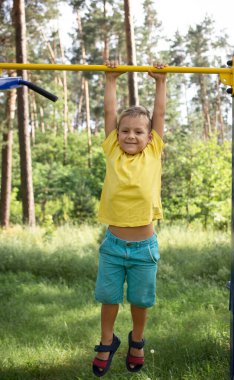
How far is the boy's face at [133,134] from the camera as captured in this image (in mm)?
3197

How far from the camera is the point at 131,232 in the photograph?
326 cm

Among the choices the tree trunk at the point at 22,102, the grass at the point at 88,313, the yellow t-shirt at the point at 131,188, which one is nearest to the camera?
the yellow t-shirt at the point at 131,188

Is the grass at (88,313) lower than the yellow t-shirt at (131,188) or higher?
lower

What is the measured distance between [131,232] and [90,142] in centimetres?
2681

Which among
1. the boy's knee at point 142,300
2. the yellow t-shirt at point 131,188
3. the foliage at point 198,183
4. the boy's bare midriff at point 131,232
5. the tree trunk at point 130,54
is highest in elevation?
the tree trunk at point 130,54

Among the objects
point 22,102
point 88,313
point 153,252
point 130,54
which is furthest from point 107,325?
point 22,102

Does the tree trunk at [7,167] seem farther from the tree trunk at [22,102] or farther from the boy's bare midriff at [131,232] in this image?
the boy's bare midriff at [131,232]

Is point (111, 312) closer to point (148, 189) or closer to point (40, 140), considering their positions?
point (148, 189)

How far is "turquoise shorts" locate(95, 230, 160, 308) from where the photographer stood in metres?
3.21

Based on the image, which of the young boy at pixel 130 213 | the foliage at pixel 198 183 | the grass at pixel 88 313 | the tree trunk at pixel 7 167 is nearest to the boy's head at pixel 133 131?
the young boy at pixel 130 213

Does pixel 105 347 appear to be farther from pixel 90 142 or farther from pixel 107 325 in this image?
pixel 90 142

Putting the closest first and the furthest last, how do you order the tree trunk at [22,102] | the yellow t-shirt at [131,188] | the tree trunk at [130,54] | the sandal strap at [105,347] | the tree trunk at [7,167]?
the yellow t-shirt at [131,188] < the sandal strap at [105,347] < the tree trunk at [130,54] < the tree trunk at [22,102] < the tree trunk at [7,167]

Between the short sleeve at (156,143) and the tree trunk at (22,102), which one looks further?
the tree trunk at (22,102)

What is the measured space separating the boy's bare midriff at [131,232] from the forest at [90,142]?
25.6 feet
